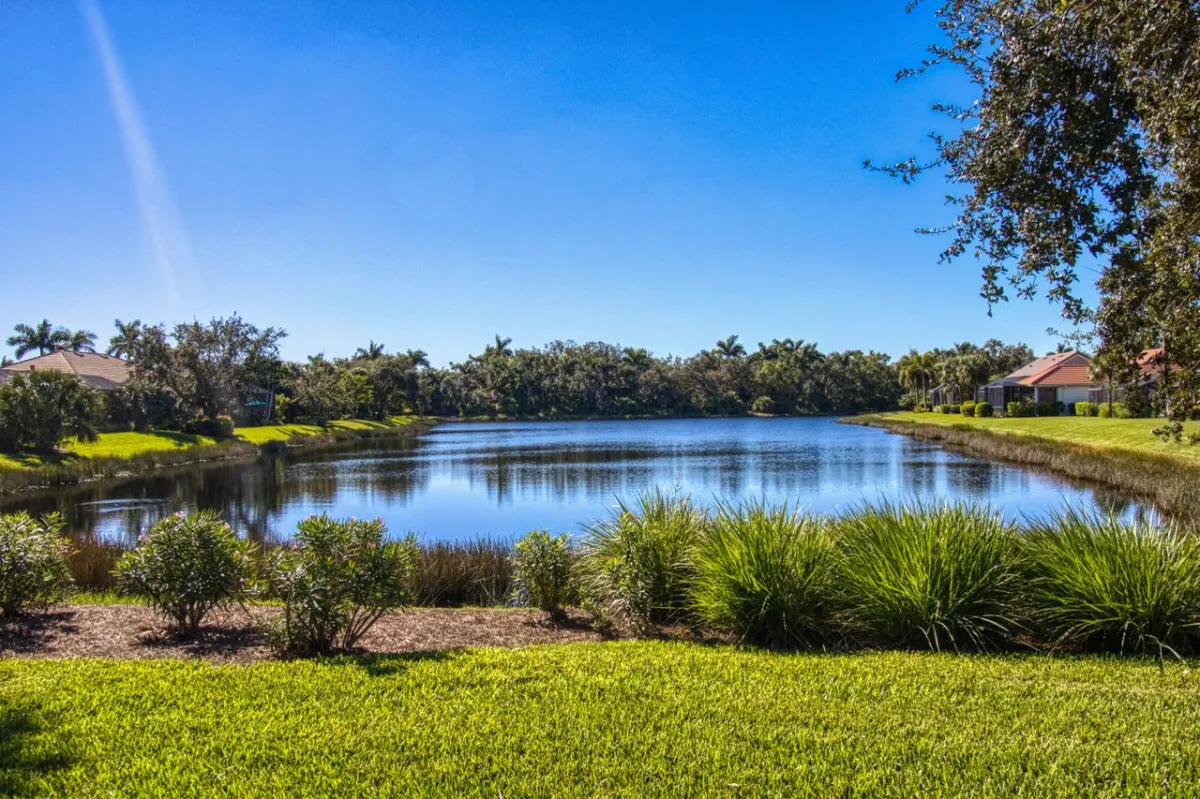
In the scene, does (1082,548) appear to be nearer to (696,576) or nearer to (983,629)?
(983,629)

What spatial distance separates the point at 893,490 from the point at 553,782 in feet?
82.4

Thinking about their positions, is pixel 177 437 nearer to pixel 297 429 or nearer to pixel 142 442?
pixel 142 442

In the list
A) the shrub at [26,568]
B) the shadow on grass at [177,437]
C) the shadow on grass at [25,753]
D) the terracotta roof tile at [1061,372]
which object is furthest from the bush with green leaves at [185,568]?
the terracotta roof tile at [1061,372]

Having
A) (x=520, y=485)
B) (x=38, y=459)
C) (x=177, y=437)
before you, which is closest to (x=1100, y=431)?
(x=520, y=485)

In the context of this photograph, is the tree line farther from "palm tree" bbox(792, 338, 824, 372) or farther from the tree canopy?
the tree canopy

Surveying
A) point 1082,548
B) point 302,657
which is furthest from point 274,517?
point 1082,548

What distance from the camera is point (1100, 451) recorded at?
2930cm

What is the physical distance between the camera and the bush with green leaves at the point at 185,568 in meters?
7.46

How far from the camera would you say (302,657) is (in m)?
6.84

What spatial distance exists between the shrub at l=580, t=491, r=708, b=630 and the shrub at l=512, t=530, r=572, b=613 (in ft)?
0.97

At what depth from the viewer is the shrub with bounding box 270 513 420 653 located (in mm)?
6758

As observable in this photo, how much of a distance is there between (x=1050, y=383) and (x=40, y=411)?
64678 mm

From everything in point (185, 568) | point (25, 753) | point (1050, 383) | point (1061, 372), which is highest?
point (1061, 372)

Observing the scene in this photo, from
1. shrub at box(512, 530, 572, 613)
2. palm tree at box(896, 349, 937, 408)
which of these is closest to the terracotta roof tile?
palm tree at box(896, 349, 937, 408)
